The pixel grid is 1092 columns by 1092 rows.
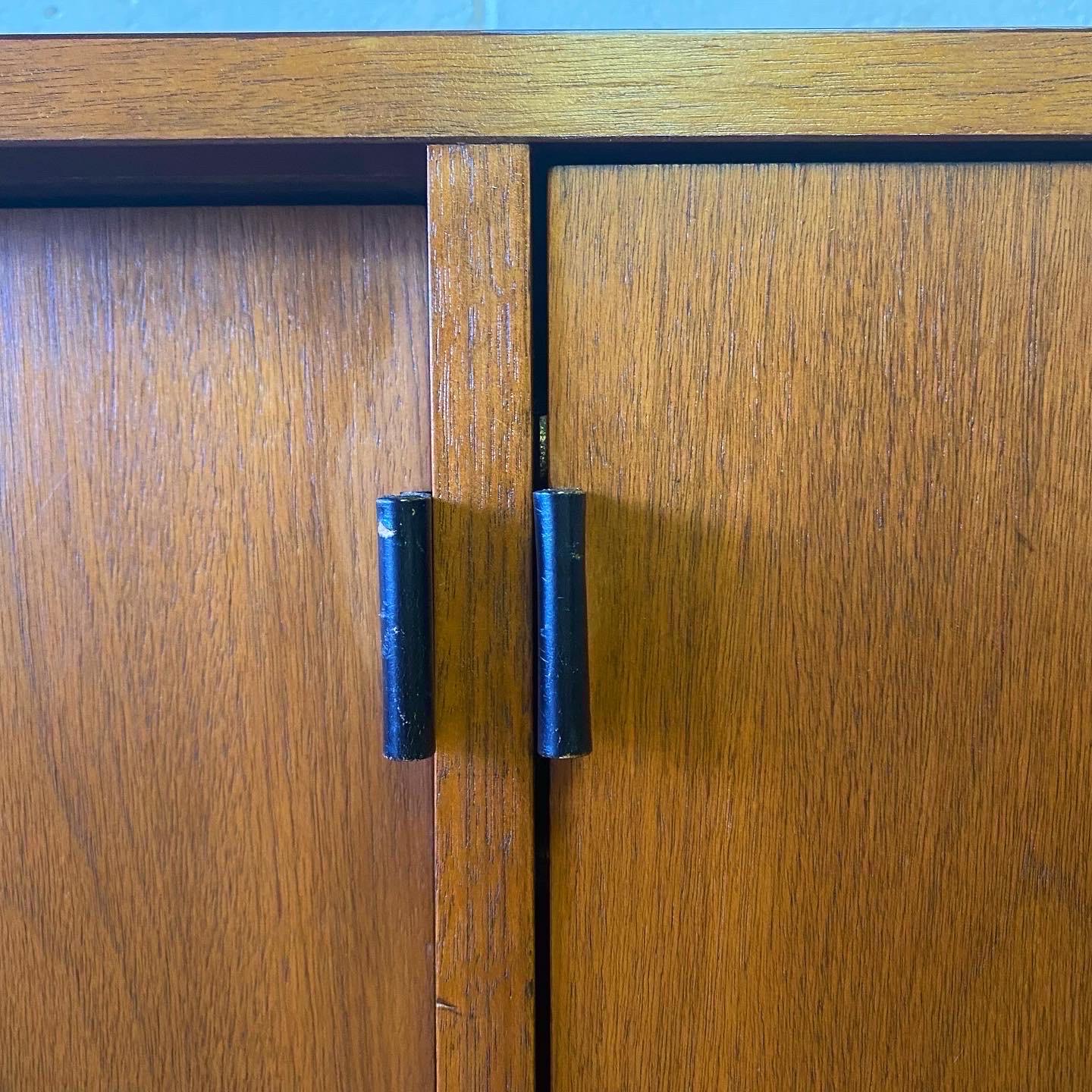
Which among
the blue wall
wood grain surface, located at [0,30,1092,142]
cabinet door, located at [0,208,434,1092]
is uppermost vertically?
the blue wall

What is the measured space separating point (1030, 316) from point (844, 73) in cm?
12

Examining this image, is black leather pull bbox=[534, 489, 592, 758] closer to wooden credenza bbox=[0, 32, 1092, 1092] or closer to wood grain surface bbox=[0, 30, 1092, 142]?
wooden credenza bbox=[0, 32, 1092, 1092]

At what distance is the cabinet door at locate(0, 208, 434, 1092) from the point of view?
1.21ft

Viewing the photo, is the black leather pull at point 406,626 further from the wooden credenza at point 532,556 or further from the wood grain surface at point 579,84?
the wood grain surface at point 579,84

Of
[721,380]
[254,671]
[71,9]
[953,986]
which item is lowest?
[953,986]

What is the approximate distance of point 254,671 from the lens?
0.37 metres

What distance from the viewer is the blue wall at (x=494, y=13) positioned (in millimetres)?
533

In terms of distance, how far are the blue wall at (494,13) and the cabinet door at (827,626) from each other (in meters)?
0.33

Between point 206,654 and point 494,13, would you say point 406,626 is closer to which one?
point 206,654

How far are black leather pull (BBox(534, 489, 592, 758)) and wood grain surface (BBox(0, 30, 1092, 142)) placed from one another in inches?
5.9

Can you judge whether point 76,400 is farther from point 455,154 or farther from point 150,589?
point 455,154

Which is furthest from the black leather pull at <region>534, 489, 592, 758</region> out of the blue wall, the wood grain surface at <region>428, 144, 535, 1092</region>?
the blue wall

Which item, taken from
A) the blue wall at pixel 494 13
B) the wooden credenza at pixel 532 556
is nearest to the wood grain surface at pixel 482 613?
the wooden credenza at pixel 532 556

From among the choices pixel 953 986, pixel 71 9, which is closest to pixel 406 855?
pixel 953 986
